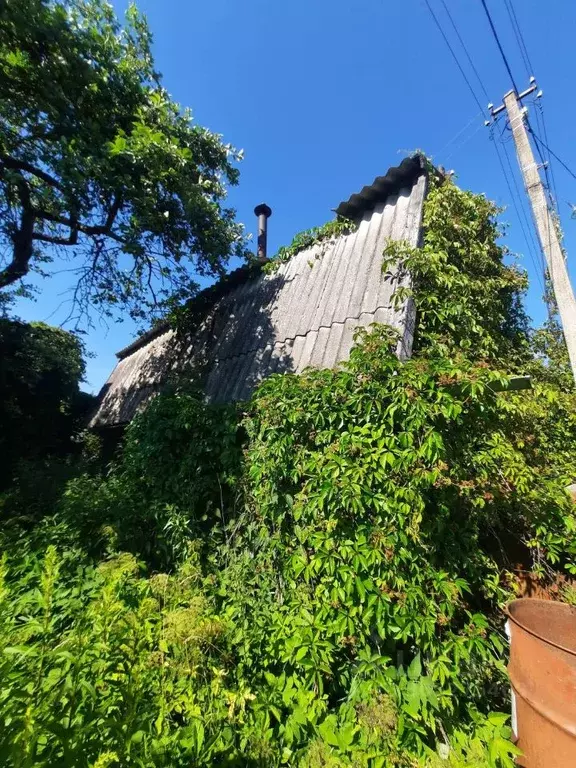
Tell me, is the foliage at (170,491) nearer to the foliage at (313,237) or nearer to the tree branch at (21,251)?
the foliage at (313,237)

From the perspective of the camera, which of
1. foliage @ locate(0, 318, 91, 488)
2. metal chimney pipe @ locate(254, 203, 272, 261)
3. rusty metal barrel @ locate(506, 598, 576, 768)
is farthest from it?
metal chimney pipe @ locate(254, 203, 272, 261)

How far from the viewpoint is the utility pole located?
456 cm

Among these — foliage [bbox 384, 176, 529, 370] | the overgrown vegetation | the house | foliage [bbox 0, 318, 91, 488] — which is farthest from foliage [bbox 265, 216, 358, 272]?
foliage [bbox 0, 318, 91, 488]

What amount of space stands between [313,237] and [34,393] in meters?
7.44

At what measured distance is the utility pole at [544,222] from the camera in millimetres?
4559

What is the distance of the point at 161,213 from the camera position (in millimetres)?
5559

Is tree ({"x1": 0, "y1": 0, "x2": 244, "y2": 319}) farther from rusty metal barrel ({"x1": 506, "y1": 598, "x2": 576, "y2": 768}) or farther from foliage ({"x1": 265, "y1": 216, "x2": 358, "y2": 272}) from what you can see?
rusty metal barrel ({"x1": 506, "y1": 598, "x2": 576, "y2": 768})

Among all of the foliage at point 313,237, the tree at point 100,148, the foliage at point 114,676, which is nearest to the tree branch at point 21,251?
the tree at point 100,148

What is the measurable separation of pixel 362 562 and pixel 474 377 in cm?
156

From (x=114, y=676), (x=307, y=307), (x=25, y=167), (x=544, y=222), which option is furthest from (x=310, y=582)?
(x=25, y=167)

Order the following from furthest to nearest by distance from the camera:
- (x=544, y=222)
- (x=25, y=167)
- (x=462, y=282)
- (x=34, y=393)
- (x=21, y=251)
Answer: (x=34, y=393) < (x=21, y=251) < (x=25, y=167) < (x=544, y=222) < (x=462, y=282)

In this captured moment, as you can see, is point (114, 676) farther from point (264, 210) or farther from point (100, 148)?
point (264, 210)

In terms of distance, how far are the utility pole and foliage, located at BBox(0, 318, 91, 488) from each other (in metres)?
10.1

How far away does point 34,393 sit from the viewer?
7848 millimetres
